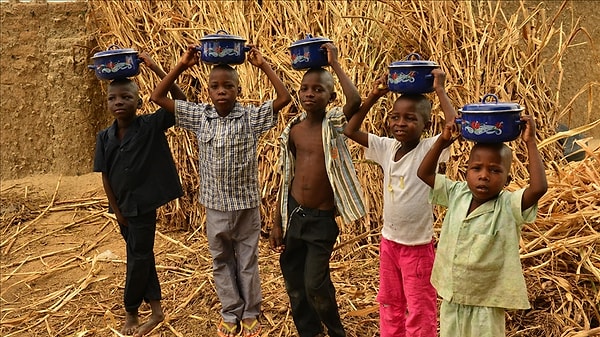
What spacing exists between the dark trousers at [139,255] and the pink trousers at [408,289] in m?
1.27

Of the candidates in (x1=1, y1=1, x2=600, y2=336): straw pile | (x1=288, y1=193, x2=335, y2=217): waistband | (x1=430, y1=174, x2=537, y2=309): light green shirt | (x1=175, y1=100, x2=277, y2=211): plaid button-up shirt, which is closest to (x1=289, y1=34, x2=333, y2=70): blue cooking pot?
(x1=175, y1=100, x2=277, y2=211): plaid button-up shirt

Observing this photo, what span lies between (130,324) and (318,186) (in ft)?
4.50

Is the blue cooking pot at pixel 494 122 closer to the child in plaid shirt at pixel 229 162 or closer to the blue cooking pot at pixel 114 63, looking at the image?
the child in plaid shirt at pixel 229 162

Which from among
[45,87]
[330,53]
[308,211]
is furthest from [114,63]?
[45,87]

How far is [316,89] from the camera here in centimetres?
286

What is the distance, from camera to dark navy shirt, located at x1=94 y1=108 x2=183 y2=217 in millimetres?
3250

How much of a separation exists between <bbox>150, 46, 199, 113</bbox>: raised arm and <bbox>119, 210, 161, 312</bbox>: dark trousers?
22.7 inches

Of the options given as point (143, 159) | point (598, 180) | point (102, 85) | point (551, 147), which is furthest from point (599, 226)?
point (102, 85)

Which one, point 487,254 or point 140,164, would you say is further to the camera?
point 140,164

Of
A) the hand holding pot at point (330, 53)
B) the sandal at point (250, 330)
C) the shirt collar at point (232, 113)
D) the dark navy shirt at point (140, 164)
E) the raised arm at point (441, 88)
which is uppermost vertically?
the hand holding pot at point (330, 53)

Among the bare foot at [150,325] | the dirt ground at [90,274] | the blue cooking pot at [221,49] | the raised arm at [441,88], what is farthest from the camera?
the dirt ground at [90,274]

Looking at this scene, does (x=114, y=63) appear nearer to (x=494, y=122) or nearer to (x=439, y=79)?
(x=439, y=79)

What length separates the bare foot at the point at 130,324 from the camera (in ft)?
11.3

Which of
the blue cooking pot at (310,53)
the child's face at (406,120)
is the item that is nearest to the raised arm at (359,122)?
the child's face at (406,120)
